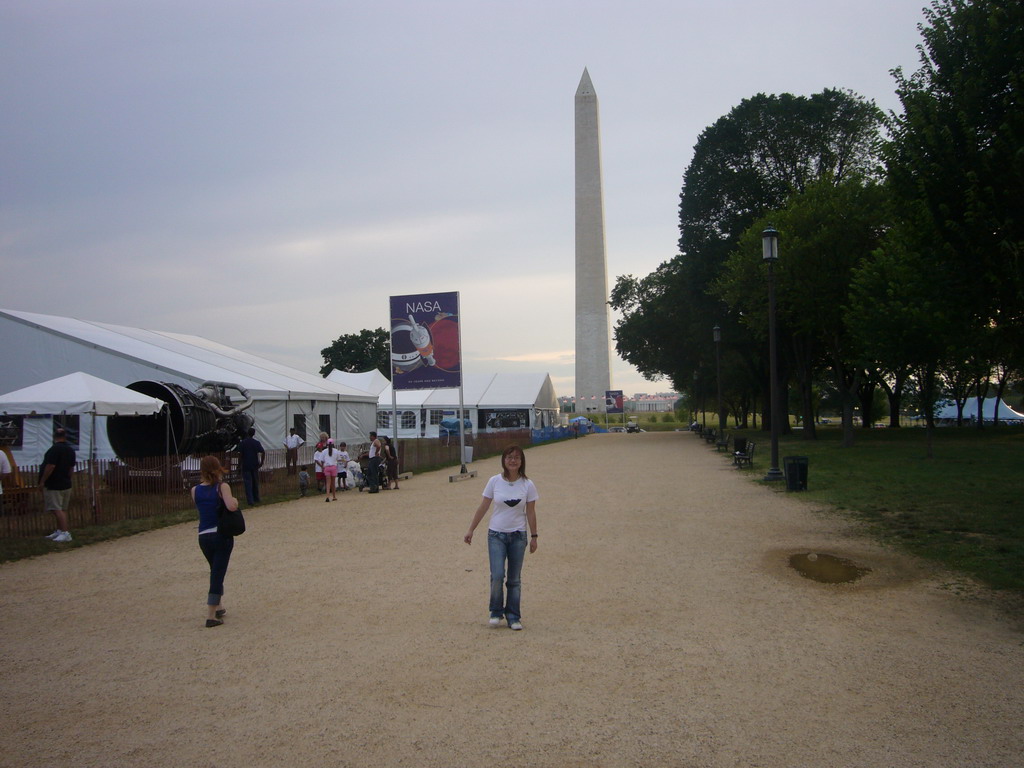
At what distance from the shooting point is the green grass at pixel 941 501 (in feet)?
31.2

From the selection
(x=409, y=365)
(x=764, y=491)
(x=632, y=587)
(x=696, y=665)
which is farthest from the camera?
(x=409, y=365)

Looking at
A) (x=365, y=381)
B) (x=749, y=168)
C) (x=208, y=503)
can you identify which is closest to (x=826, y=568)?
(x=208, y=503)

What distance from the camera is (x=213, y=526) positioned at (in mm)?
7168

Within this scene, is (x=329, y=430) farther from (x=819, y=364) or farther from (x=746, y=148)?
(x=819, y=364)

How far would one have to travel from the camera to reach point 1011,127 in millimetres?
9258

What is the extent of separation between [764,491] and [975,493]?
154 inches

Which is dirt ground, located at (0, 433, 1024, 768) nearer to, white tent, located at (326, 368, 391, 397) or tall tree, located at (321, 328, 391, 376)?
white tent, located at (326, 368, 391, 397)

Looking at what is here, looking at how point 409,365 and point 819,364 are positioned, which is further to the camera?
point 819,364

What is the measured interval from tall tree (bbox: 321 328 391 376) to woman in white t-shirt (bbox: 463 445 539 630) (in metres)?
77.2

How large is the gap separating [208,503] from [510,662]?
3.03 meters

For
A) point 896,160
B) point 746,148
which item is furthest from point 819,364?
point 896,160

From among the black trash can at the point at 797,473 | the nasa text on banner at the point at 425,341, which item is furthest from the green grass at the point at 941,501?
the nasa text on banner at the point at 425,341

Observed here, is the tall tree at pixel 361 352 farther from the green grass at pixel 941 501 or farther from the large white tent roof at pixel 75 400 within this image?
the large white tent roof at pixel 75 400

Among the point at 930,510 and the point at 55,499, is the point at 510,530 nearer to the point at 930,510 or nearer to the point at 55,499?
the point at 55,499
